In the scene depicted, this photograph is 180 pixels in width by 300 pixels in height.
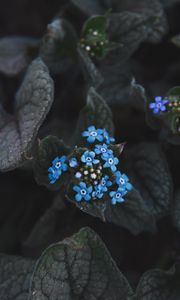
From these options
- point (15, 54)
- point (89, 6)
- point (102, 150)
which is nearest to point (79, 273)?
point (102, 150)

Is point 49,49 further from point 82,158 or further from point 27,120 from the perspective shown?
point 82,158

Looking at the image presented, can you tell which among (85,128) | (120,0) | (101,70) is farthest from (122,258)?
(120,0)

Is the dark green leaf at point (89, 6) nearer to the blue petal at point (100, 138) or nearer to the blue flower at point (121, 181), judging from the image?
the blue petal at point (100, 138)

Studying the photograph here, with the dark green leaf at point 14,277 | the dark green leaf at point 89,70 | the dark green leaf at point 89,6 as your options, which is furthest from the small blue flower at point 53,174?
the dark green leaf at point 89,6

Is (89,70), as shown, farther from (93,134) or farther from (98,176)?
(98,176)

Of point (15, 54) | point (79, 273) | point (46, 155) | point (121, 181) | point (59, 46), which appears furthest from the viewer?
point (15, 54)

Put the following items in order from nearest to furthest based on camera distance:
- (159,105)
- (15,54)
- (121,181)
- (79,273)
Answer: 1. (79,273)
2. (121,181)
3. (159,105)
4. (15,54)
